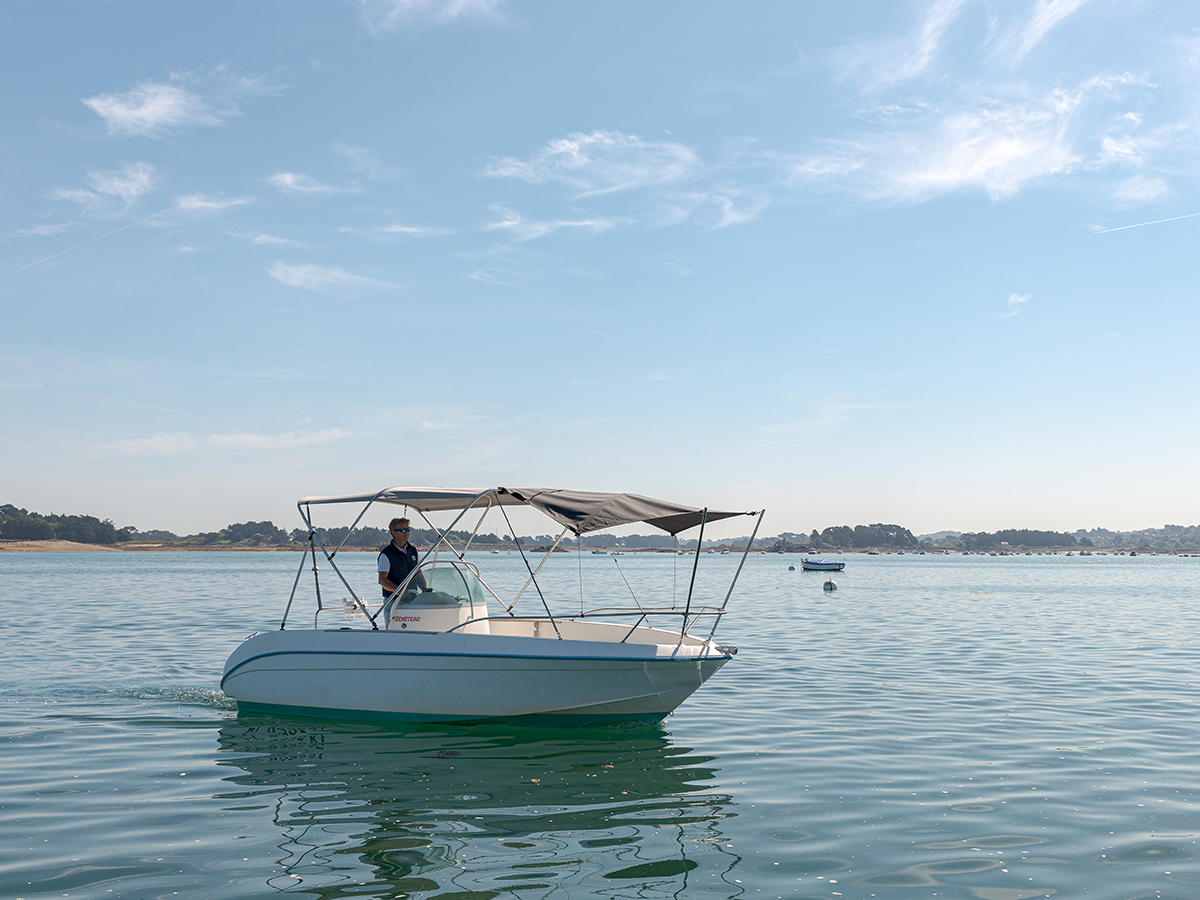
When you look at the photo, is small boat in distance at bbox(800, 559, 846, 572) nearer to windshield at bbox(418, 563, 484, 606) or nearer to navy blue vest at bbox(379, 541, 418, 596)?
windshield at bbox(418, 563, 484, 606)

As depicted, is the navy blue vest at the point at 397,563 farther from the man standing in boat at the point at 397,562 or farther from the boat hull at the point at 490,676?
the boat hull at the point at 490,676

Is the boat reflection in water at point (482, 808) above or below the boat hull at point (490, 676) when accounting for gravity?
below

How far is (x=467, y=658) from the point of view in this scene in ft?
39.3

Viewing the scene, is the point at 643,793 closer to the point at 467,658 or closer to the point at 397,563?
the point at 467,658

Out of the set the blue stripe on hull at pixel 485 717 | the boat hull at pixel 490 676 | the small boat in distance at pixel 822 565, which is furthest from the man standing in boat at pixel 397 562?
the small boat in distance at pixel 822 565

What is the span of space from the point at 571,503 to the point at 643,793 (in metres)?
4.03

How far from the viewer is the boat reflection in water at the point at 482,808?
6891 millimetres

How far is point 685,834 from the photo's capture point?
7992 mm

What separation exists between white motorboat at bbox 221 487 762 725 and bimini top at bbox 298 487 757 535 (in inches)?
0.8

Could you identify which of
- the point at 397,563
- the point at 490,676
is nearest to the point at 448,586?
the point at 397,563

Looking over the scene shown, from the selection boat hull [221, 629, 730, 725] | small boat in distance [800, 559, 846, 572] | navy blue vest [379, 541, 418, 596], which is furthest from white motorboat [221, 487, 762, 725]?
small boat in distance [800, 559, 846, 572]

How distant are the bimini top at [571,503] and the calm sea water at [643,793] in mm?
2976

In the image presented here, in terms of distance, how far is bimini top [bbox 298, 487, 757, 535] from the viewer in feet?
38.3

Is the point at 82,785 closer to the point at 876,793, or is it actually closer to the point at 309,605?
the point at 876,793
